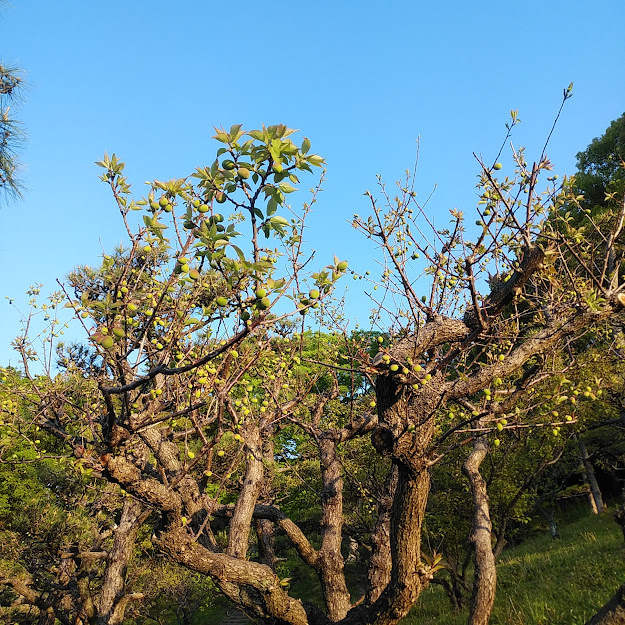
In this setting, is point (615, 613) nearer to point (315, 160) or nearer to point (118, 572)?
point (315, 160)

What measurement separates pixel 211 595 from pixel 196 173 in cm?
2350

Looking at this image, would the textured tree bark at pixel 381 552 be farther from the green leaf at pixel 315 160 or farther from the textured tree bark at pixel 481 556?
the green leaf at pixel 315 160

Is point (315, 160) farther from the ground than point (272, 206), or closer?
farther from the ground

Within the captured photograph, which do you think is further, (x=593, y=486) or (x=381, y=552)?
(x=593, y=486)

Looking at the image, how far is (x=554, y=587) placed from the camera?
34.9 feet

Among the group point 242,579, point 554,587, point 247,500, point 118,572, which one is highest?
point 247,500

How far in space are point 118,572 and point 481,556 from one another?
10301 millimetres

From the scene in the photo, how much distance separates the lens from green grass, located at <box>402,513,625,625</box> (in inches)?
352

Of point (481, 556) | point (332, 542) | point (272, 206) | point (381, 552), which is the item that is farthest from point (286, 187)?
point (481, 556)

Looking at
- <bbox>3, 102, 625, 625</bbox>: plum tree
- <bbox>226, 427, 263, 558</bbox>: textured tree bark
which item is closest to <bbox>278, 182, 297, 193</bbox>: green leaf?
<bbox>3, 102, 625, 625</bbox>: plum tree

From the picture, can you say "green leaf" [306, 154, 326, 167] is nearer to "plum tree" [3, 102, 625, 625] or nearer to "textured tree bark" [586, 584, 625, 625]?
"plum tree" [3, 102, 625, 625]

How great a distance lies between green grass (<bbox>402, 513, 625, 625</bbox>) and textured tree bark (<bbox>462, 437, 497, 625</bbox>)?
4.02 ft

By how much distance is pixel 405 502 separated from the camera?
5.30 metres

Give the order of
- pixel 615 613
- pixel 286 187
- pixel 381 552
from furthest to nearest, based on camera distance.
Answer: pixel 381 552 < pixel 615 613 < pixel 286 187
